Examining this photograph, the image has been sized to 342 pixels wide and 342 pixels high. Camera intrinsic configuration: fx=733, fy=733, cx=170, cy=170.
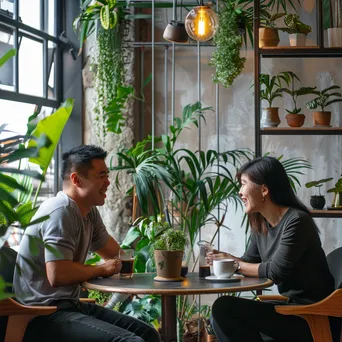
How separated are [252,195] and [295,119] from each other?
1.61m

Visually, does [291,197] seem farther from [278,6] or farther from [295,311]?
[278,6]

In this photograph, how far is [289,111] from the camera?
5.02 m

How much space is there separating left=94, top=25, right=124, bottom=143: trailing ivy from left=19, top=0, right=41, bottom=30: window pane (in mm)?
437

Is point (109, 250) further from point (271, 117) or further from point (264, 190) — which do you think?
point (271, 117)

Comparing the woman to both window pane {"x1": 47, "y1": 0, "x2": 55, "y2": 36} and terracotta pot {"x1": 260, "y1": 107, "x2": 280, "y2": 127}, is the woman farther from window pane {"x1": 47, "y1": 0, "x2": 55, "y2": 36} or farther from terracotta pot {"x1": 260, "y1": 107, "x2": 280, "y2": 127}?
window pane {"x1": 47, "y1": 0, "x2": 55, "y2": 36}

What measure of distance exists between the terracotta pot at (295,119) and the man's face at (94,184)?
1.93m

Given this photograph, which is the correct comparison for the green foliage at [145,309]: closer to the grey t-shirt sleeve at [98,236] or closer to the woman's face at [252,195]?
the grey t-shirt sleeve at [98,236]

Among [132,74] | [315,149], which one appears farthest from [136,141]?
[315,149]

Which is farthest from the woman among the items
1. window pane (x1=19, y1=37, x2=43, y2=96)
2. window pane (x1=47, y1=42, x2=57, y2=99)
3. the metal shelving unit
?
window pane (x1=47, y1=42, x2=57, y2=99)

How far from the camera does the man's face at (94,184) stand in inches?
123

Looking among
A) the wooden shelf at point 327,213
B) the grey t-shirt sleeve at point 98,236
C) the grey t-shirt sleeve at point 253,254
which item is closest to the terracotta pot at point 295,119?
the wooden shelf at point 327,213

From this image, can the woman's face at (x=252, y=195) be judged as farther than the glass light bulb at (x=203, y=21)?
No

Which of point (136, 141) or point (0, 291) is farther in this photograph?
point (136, 141)

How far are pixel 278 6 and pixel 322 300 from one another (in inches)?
105
